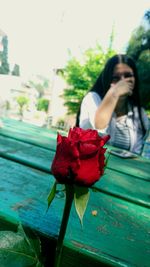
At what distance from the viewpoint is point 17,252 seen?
39 cm

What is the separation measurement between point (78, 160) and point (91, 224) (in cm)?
26

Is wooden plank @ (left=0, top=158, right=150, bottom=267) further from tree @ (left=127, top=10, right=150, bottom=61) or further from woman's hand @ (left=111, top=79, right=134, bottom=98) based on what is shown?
tree @ (left=127, top=10, right=150, bottom=61)

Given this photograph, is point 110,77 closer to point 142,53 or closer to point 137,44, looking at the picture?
point 142,53

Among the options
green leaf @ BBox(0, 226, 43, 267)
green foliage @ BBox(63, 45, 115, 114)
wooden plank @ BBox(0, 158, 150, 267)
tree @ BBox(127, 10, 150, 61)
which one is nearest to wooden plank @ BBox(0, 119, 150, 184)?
wooden plank @ BBox(0, 158, 150, 267)

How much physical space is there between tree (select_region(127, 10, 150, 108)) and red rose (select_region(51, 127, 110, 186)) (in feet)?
27.1

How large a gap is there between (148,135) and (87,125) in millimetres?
851

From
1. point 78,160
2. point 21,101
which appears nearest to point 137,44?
point 78,160

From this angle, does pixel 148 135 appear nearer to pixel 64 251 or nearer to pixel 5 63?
pixel 5 63

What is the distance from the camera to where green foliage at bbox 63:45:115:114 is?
13891 millimetres

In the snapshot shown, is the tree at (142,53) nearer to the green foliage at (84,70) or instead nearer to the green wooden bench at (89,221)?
the green foliage at (84,70)

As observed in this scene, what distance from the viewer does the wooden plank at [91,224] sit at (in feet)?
1.45

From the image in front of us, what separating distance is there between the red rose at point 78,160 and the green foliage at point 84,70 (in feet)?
45.8

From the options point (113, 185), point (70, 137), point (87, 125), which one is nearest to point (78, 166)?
point (70, 137)

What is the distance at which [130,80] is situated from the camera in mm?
2473
